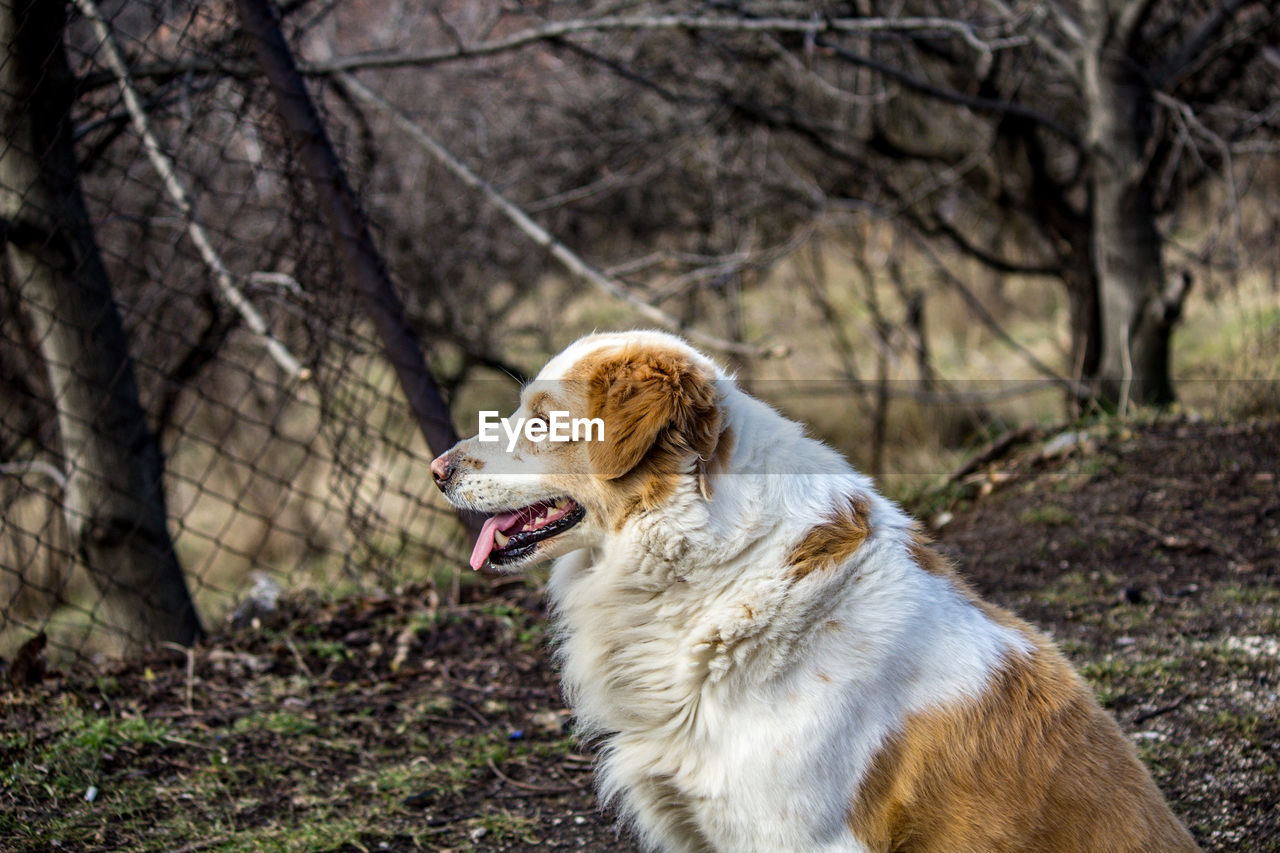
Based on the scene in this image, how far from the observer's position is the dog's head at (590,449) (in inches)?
88.4

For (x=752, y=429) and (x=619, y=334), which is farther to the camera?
(x=619, y=334)

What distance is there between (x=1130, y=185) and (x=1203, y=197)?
3119 millimetres

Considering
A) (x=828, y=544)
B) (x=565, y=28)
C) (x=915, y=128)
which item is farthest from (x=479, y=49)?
(x=915, y=128)

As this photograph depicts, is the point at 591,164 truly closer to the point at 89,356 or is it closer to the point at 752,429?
the point at 89,356

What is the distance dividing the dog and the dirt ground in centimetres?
→ 70

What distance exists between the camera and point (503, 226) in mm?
8070

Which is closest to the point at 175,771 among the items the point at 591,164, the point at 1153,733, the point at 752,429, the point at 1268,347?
the point at 752,429

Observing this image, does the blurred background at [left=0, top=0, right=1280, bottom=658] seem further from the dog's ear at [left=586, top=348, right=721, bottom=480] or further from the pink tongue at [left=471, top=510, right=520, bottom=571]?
the dog's ear at [left=586, top=348, right=721, bottom=480]

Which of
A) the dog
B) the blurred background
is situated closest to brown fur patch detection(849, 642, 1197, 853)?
the dog

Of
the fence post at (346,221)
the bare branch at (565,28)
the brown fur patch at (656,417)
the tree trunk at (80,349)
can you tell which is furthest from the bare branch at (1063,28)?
the tree trunk at (80,349)

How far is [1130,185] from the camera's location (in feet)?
20.8

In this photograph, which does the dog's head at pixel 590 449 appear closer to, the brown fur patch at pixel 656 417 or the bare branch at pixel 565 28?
the brown fur patch at pixel 656 417

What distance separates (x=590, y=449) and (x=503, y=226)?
6.06 m

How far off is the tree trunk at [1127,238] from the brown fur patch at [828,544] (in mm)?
4758
